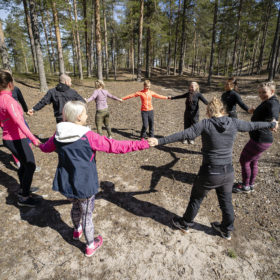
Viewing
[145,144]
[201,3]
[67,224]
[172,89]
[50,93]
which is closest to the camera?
[145,144]

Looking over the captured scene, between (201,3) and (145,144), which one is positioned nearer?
(145,144)

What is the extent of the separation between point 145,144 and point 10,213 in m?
3.42

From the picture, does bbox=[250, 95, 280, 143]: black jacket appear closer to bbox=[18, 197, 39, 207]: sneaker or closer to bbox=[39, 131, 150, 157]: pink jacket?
bbox=[39, 131, 150, 157]: pink jacket

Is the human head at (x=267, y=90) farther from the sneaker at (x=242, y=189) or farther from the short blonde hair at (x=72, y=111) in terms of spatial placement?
the short blonde hair at (x=72, y=111)

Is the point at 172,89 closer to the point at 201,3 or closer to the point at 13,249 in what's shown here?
the point at 201,3

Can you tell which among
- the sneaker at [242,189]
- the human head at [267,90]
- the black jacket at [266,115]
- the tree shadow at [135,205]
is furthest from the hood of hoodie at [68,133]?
the sneaker at [242,189]

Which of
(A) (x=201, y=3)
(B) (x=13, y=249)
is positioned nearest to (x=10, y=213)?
(B) (x=13, y=249)

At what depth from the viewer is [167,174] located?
536 centimetres

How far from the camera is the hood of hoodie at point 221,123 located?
8.64ft

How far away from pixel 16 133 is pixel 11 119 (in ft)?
0.96

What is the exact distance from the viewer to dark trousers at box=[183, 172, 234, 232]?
2.81 m

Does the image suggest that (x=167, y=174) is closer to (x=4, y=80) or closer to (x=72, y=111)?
(x=72, y=111)

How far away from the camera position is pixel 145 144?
2.69m

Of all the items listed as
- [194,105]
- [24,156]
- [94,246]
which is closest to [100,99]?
[194,105]
